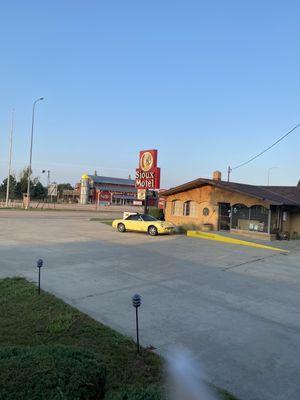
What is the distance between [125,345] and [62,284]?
4.66 m

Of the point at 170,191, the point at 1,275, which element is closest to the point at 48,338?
the point at 1,275

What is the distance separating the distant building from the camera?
10975 cm

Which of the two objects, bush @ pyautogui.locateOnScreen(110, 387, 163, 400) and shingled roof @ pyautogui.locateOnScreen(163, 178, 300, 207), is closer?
bush @ pyautogui.locateOnScreen(110, 387, 163, 400)

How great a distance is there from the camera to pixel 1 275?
1093 cm

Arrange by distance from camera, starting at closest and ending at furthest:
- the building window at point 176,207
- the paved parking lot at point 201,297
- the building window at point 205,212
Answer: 1. the paved parking lot at point 201,297
2. the building window at point 205,212
3. the building window at point 176,207

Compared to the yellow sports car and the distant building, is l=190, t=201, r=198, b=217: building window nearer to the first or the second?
the yellow sports car

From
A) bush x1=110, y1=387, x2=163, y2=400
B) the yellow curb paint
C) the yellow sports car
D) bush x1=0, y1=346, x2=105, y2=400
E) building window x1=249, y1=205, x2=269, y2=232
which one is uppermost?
building window x1=249, y1=205, x2=269, y2=232

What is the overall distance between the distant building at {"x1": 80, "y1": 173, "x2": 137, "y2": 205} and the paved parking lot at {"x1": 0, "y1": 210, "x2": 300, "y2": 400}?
3556 inches

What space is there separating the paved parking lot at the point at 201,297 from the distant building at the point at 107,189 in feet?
296

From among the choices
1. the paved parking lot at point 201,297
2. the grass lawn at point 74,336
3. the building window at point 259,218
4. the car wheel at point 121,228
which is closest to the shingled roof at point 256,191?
the building window at point 259,218

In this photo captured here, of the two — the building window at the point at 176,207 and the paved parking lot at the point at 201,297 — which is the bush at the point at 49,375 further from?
the building window at the point at 176,207

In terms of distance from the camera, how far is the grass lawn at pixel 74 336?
16.1ft

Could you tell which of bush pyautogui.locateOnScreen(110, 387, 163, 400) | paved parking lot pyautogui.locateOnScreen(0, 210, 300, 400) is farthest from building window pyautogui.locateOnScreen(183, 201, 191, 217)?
bush pyautogui.locateOnScreen(110, 387, 163, 400)

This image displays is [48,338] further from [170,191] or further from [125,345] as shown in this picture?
[170,191]
